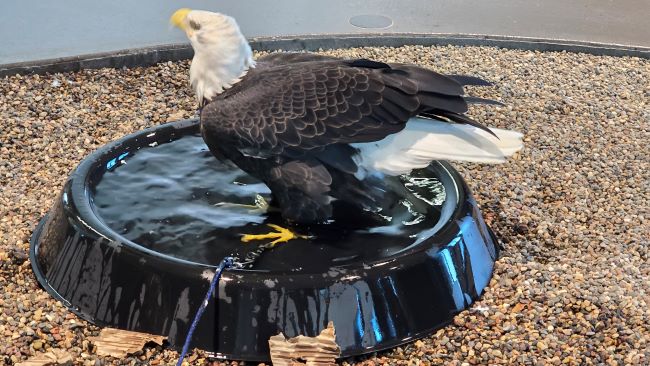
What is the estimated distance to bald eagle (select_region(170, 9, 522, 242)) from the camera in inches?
115

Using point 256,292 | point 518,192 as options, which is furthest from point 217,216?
point 518,192

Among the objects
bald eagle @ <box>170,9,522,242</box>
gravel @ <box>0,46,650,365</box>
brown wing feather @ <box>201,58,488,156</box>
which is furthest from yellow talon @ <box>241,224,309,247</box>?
gravel @ <box>0,46,650,365</box>

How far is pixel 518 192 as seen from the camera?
415 centimetres

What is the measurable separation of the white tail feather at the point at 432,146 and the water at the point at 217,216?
246 millimetres

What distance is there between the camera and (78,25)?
6.35m

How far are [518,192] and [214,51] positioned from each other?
181cm

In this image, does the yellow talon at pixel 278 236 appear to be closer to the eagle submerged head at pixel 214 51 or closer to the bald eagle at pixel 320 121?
the bald eagle at pixel 320 121

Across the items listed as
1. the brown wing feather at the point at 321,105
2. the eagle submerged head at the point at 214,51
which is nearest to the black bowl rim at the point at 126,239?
the brown wing feather at the point at 321,105

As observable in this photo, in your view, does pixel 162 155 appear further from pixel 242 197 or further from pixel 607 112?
pixel 607 112

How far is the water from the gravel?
0.36 m

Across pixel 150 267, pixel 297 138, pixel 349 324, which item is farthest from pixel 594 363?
pixel 150 267

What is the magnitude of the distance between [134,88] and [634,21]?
4338 millimetres

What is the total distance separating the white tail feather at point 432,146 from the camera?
10.1 ft

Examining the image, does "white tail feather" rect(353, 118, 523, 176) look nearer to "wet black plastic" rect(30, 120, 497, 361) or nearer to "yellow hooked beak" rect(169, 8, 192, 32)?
"wet black plastic" rect(30, 120, 497, 361)
